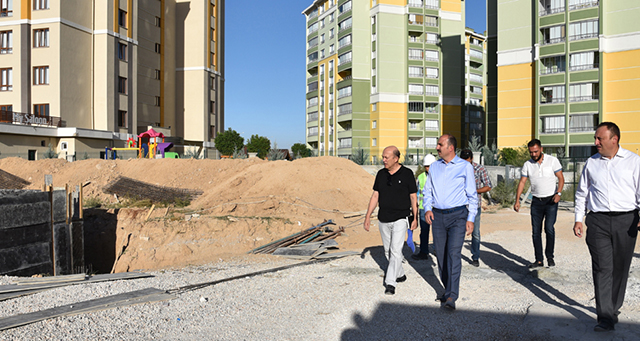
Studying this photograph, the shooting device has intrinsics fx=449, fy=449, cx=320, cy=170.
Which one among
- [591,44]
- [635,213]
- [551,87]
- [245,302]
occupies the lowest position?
[245,302]

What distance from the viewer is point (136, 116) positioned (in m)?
45.1

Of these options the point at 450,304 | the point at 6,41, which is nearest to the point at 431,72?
the point at 6,41

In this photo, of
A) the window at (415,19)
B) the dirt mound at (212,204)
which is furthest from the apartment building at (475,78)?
the dirt mound at (212,204)

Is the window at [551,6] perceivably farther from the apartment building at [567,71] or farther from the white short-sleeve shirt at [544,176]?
the white short-sleeve shirt at [544,176]

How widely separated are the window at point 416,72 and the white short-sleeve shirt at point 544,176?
5049cm

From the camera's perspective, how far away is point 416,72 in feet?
182

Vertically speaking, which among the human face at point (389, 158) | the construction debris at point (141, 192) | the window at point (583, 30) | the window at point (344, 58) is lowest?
the construction debris at point (141, 192)

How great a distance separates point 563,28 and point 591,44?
2604mm

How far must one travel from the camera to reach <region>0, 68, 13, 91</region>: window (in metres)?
37.8

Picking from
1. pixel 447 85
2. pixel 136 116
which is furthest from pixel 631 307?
pixel 447 85

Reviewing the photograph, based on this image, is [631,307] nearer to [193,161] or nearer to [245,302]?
[245,302]

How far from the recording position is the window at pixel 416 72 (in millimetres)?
55438

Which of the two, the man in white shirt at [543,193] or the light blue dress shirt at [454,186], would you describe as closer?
the light blue dress shirt at [454,186]

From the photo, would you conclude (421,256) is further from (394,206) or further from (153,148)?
(153,148)
